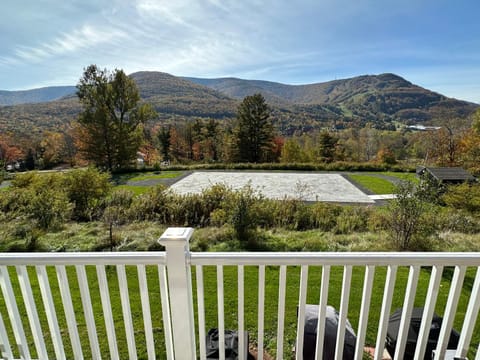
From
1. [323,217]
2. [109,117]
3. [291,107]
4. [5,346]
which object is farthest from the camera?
[291,107]

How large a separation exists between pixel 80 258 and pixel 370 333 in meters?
2.38

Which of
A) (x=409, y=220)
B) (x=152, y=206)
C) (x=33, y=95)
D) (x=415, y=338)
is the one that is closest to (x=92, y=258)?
(x=415, y=338)

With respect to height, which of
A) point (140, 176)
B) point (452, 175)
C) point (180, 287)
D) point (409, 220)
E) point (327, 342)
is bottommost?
point (140, 176)

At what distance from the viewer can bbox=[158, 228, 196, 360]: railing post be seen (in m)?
1.23

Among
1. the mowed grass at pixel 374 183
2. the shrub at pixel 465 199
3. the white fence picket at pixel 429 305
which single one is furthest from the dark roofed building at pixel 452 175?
the white fence picket at pixel 429 305

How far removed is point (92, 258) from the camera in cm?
131

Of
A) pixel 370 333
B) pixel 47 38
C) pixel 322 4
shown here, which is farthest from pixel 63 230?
pixel 322 4

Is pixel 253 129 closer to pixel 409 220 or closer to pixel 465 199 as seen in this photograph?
pixel 465 199

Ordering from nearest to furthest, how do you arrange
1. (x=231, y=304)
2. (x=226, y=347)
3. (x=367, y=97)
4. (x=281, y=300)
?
(x=281, y=300) < (x=226, y=347) < (x=231, y=304) < (x=367, y=97)

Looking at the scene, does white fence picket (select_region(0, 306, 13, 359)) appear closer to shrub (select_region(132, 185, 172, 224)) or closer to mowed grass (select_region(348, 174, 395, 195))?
shrub (select_region(132, 185, 172, 224))

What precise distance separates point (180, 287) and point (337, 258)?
77 cm

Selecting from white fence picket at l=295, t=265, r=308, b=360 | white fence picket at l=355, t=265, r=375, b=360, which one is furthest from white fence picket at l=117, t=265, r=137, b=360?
white fence picket at l=355, t=265, r=375, b=360

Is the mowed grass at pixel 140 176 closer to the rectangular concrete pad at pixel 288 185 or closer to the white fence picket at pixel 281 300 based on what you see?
the rectangular concrete pad at pixel 288 185

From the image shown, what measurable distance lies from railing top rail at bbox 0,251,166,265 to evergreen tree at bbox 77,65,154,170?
17.1 m
